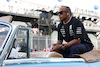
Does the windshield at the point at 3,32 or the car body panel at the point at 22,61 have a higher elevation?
the windshield at the point at 3,32

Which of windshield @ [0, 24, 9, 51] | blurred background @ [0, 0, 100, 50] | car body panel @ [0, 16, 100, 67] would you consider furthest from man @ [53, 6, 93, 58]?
blurred background @ [0, 0, 100, 50]

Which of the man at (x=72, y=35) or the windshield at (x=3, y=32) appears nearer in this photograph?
the windshield at (x=3, y=32)

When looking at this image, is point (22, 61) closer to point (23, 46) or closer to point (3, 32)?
point (3, 32)

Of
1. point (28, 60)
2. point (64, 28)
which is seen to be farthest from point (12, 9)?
point (28, 60)

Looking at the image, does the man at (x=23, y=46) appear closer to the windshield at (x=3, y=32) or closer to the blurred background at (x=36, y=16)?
the windshield at (x=3, y=32)

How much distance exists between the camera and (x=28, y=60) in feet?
5.12

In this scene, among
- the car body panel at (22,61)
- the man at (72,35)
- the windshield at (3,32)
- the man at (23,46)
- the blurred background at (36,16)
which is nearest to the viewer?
the car body panel at (22,61)

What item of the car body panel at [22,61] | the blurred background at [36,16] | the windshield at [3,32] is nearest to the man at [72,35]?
the car body panel at [22,61]

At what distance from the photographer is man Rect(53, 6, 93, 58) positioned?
2.66 meters

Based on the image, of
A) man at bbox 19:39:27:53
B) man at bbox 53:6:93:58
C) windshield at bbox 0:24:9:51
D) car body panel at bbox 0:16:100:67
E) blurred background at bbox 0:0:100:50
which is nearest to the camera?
car body panel at bbox 0:16:100:67

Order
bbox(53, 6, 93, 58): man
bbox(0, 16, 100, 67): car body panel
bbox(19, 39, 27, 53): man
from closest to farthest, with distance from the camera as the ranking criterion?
1. bbox(0, 16, 100, 67): car body panel
2. bbox(19, 39, 27, 53): man
3. bbox(53, 6, 93, 58): man

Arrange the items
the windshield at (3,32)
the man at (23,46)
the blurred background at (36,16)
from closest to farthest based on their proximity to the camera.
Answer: the windshield at (3,32)
the man at (23,46)
the blurred background at (36,16)

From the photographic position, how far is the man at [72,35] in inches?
105

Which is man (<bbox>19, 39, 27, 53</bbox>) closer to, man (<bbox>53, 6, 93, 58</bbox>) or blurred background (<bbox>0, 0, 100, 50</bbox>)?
man (<bbox>53, 6, 93, 58</bbox>)
